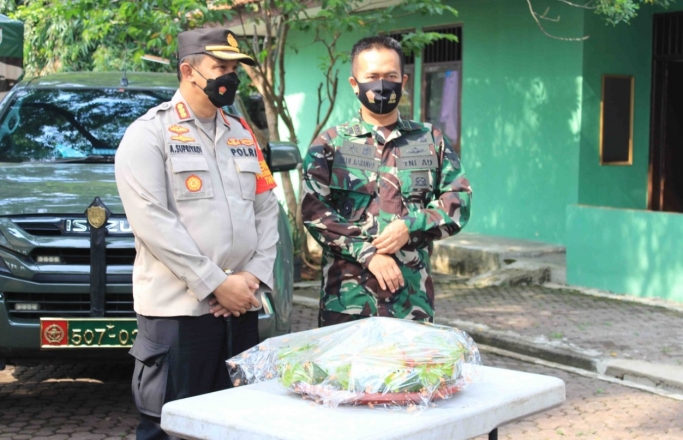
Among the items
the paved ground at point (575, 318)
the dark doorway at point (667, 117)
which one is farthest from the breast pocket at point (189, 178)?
the dark doorway at point (667, 117)

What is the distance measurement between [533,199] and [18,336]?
7.61 metres

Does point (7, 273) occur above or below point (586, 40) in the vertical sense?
below

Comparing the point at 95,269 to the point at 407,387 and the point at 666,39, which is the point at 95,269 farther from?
the point at 666,39

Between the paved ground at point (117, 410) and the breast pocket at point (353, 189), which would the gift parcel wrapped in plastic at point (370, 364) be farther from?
the paved ground at point (117, 410)

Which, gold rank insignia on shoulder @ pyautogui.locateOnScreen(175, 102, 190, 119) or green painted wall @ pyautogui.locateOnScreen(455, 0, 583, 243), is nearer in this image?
gold rank insignia on shoulder @ pyautogui.locateOnScreen(175, 102, 190, 119)

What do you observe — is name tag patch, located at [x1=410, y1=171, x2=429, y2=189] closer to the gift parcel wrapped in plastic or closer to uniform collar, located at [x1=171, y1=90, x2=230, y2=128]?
uniform collar, located at [x1=171, y1=90, x2=230, y2=128]

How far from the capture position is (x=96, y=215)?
4.82 m

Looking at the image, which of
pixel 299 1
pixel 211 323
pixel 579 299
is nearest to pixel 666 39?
pixel 579 299

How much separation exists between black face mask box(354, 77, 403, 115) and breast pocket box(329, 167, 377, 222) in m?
0.26

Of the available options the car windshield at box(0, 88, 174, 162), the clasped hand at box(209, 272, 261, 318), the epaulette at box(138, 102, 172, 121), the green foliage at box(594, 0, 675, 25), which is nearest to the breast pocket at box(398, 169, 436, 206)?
the clasped hand at box(209, 272, 261, 318)

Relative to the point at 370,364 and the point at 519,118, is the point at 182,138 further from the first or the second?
the point at 519,118

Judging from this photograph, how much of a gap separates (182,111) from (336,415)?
146 centimetres

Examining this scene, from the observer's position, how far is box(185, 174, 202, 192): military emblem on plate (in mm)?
3346

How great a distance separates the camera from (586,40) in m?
10.5
